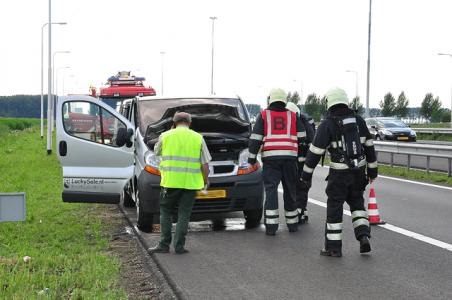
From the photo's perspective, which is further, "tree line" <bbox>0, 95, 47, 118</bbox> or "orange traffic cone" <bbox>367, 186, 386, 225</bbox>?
"tree line" <bbox>0, 95, 47, 118</bbox>

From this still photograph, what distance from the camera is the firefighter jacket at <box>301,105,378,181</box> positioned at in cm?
717

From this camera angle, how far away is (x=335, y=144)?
7176 mm

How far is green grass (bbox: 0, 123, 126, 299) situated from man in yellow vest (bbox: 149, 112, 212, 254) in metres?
0.77

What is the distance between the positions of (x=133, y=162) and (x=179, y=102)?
1.17m

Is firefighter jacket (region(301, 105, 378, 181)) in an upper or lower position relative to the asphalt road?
upper

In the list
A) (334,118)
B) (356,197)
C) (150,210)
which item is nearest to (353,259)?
(356,197)

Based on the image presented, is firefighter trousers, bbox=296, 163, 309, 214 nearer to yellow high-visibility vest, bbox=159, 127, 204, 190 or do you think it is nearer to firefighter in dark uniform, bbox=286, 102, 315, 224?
firefighter in dark uniform, bbox=286, 102, 315, 224

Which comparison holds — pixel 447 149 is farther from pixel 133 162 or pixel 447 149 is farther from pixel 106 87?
pixel 106 87

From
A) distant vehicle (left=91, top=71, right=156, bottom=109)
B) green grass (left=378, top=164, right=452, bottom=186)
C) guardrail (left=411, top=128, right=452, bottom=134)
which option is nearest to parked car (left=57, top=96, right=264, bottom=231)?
green grass (left=378, top=164, right=452, bottom=186)

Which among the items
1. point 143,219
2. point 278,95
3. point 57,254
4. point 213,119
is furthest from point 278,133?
point 57,254

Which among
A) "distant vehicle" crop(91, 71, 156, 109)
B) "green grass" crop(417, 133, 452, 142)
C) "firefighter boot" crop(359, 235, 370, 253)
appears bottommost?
"green grass" crop(417, 133, 452, 142)

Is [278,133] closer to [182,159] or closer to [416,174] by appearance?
[182,159]

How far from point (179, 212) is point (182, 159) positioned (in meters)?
0.60

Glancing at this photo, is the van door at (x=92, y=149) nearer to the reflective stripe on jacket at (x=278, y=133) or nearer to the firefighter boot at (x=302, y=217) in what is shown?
the reflective stripe on jacket at (x=278, y=133)
